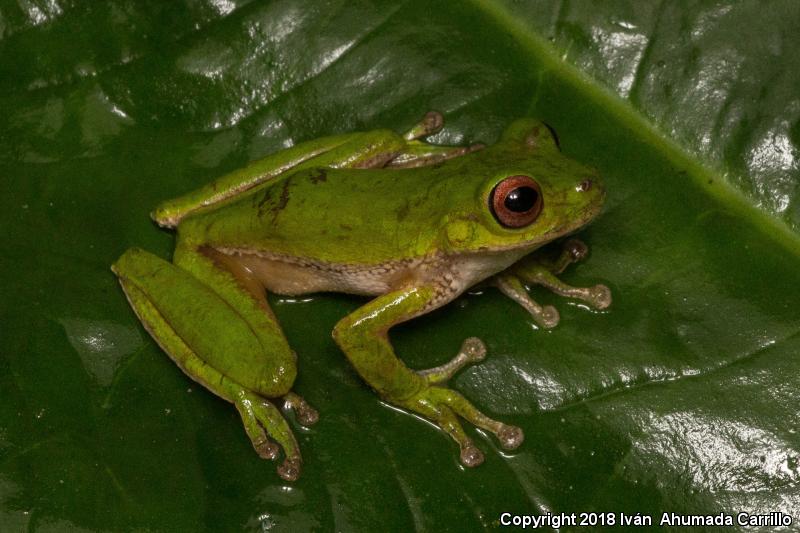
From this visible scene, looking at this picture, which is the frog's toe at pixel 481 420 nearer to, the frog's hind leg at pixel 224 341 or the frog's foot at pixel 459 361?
the frog's foot at pixel 459 361

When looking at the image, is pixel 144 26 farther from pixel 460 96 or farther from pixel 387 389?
pixel 387 389

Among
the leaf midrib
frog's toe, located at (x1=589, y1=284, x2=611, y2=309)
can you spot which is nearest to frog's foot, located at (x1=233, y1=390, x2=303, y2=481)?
frog's toe, located at (x1=589, y1=284, x2=611, y2=309)

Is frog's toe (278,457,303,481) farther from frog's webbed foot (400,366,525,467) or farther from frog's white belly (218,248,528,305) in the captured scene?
frog's white belly (218,248,528,305)

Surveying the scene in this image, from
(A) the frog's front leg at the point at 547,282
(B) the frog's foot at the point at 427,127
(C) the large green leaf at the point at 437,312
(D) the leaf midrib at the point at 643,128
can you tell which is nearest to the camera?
(C) the large green leaf at the point at 437,312

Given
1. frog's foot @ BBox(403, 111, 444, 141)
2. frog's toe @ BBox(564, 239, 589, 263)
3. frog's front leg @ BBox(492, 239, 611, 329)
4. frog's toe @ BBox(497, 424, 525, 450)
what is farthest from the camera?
frog's foot @ BBox(403, 111, 444, 141)

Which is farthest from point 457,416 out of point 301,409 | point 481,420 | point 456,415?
point 301,409

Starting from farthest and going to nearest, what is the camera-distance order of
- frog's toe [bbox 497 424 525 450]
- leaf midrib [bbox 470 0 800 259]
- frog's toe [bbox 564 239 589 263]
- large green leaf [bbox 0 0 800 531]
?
frog's toe [bbox 564 239 589 263] < leaf midrib [bbox 470 0 800 259] < frog's toe [bbox 497 424 525 450] < large green leaf [bbox 0 0 800 531]

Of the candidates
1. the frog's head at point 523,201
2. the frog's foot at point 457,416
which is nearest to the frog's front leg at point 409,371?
the frog's foot at point 457,416
